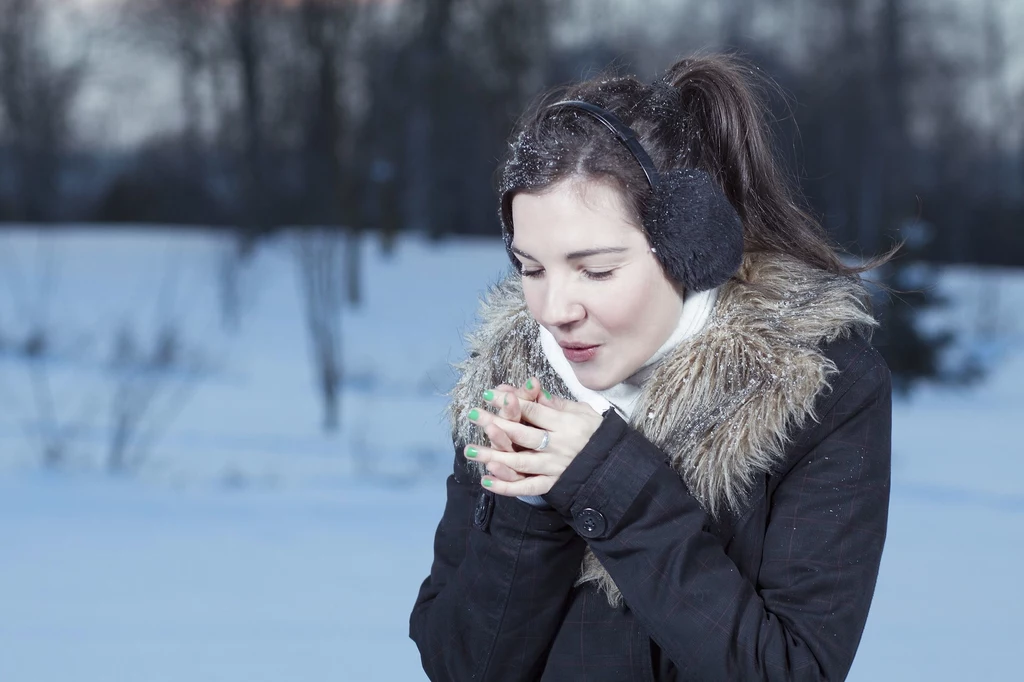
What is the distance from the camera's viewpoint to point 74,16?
658 inches

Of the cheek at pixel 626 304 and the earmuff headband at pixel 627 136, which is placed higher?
the earmuff headband at pixel 627 136

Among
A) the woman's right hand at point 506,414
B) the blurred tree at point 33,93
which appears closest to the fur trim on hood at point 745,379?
the woman's right hand at point 506,414

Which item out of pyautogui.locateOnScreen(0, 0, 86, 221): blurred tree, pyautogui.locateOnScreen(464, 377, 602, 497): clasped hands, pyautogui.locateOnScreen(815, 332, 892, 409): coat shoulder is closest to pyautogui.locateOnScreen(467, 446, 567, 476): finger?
pyautogui.locateOnScreen(464, 377, 602, 497): clasped hands

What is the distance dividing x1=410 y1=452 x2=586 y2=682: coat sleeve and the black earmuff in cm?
35

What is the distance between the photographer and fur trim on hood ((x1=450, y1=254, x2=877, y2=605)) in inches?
55.2

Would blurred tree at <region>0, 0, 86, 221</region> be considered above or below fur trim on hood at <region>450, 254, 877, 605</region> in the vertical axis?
below

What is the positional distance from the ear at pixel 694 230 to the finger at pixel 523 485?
30cm

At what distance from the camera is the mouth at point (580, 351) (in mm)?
1416

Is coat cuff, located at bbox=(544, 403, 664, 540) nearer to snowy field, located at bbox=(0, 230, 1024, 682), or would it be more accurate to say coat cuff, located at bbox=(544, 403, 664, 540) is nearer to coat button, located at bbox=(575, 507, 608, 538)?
coat button, located at bbox=(575, 507, 608, 538)

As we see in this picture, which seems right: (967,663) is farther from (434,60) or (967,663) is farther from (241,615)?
(434,60)

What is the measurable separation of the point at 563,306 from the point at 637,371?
0.64ft

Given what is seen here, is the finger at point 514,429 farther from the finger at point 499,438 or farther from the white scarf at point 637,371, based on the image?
the white scarf at point 637,371

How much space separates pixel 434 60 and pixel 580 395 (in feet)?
54.4

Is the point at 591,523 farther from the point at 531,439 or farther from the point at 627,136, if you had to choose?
the point at 627,136
